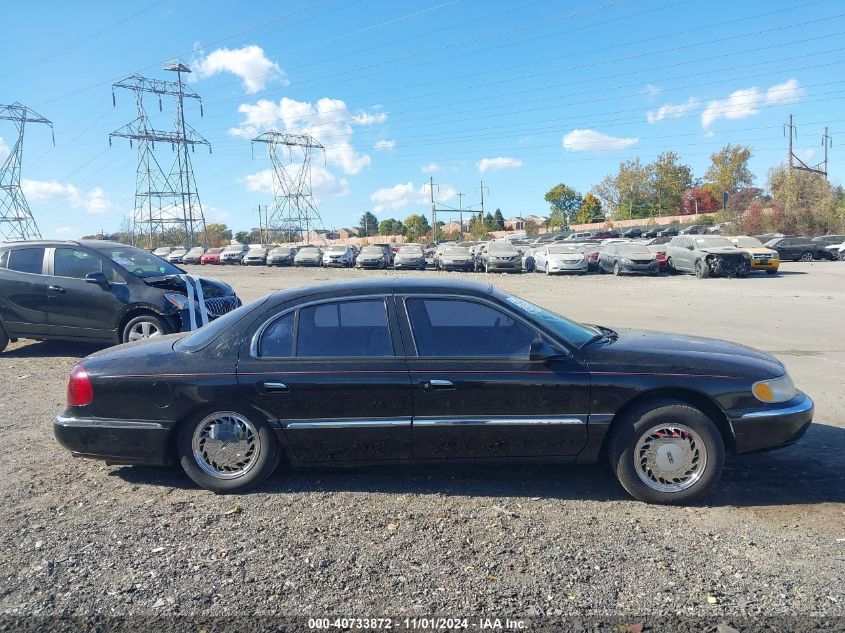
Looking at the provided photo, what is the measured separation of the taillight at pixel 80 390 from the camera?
4469 millimetres

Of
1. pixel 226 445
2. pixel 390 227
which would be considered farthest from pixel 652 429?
pixel 390 227

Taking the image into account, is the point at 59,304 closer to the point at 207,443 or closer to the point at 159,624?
the point at 207,443

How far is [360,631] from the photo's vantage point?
2.88 m

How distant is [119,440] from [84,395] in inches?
16.0

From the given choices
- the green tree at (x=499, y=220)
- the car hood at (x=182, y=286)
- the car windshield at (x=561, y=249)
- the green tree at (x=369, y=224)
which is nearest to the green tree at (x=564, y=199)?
the green tree at (x=499, y=220)

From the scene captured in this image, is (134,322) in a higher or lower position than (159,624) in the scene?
higher

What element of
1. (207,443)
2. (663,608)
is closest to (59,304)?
(207,443)

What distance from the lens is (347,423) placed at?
14.1 feet

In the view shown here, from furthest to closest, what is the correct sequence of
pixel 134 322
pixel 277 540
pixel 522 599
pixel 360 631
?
pixel 134 322, pixel 277 540, pixel 522 599, pixel 360 631

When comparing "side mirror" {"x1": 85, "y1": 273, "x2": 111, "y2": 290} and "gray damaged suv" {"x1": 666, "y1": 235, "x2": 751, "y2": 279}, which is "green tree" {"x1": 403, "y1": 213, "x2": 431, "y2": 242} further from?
"side mirror" {"x1": 85, "y1": 273, "x2": 111, "y2": 290}

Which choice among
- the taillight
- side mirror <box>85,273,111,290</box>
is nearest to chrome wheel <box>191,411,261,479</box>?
the taillight

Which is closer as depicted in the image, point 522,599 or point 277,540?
point 522,599

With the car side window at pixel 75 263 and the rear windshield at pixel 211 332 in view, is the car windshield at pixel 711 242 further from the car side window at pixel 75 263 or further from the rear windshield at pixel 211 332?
the rear windshield at pixel 211 332

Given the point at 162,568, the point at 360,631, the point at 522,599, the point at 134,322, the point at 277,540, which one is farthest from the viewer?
the point at 134,322
